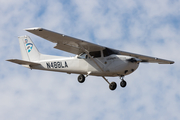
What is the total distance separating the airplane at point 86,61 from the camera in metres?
17.5

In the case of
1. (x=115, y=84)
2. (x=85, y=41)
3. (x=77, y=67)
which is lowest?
(x=115, y=84)

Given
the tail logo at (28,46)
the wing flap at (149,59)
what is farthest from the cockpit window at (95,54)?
the tail logo at (28,46)

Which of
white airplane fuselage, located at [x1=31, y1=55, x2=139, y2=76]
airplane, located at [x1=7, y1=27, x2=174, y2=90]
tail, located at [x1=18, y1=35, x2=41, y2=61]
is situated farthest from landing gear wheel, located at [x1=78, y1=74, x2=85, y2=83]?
tail, located at [x1=18, y1=35, x2=41, y2=61]

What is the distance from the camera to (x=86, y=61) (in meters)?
18.6

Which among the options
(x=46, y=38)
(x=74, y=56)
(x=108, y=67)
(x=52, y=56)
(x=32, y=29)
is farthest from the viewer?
(x=52, y=56)

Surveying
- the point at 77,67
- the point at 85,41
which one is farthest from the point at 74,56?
the point at 85,41

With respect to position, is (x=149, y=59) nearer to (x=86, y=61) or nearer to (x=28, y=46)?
(x=86, y=61)

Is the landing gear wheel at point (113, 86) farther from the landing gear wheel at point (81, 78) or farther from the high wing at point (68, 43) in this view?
the high wing at point (68, 43)

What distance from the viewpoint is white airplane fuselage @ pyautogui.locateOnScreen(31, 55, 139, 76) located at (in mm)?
17594

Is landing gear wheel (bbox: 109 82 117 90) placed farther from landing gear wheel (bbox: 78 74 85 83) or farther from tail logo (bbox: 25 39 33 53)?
tail logo (bbox: 25 39 33 53)

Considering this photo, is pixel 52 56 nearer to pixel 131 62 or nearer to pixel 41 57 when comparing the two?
pixel 41 57

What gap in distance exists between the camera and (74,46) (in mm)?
18312

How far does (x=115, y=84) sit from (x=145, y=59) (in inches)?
127

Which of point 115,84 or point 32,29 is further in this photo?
point 115,84
